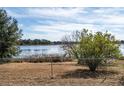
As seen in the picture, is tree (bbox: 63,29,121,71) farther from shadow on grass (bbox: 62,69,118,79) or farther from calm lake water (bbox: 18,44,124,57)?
calm lake water (bbox: 18,44,124,57)

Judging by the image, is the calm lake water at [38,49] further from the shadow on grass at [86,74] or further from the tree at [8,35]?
the tree at [8,35]

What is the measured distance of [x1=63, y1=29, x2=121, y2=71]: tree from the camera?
504 centimetres

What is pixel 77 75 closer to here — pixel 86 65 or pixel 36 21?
pixel 86 65

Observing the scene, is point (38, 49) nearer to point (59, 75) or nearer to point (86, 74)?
point (59, 75)

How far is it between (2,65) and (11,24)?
0.87 meters

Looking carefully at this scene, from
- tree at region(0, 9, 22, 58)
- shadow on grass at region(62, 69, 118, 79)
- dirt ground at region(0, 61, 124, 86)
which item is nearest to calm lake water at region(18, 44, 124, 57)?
dirt ground at region(0, 61, 124, 86)

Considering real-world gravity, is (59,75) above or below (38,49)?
below

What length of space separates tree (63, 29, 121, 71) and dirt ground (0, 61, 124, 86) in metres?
0.12

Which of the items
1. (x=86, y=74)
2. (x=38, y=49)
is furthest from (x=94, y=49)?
(x=38, y=49)

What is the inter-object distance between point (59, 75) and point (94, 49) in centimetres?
73

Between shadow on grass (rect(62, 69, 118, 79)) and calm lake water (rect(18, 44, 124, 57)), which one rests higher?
calm lake water (rect(18, 44, 124, 57))

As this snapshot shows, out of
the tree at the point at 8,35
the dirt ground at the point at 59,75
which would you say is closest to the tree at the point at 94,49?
the dirt ground at the point at 59,75

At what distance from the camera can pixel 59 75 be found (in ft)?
15.2

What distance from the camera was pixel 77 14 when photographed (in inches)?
166
